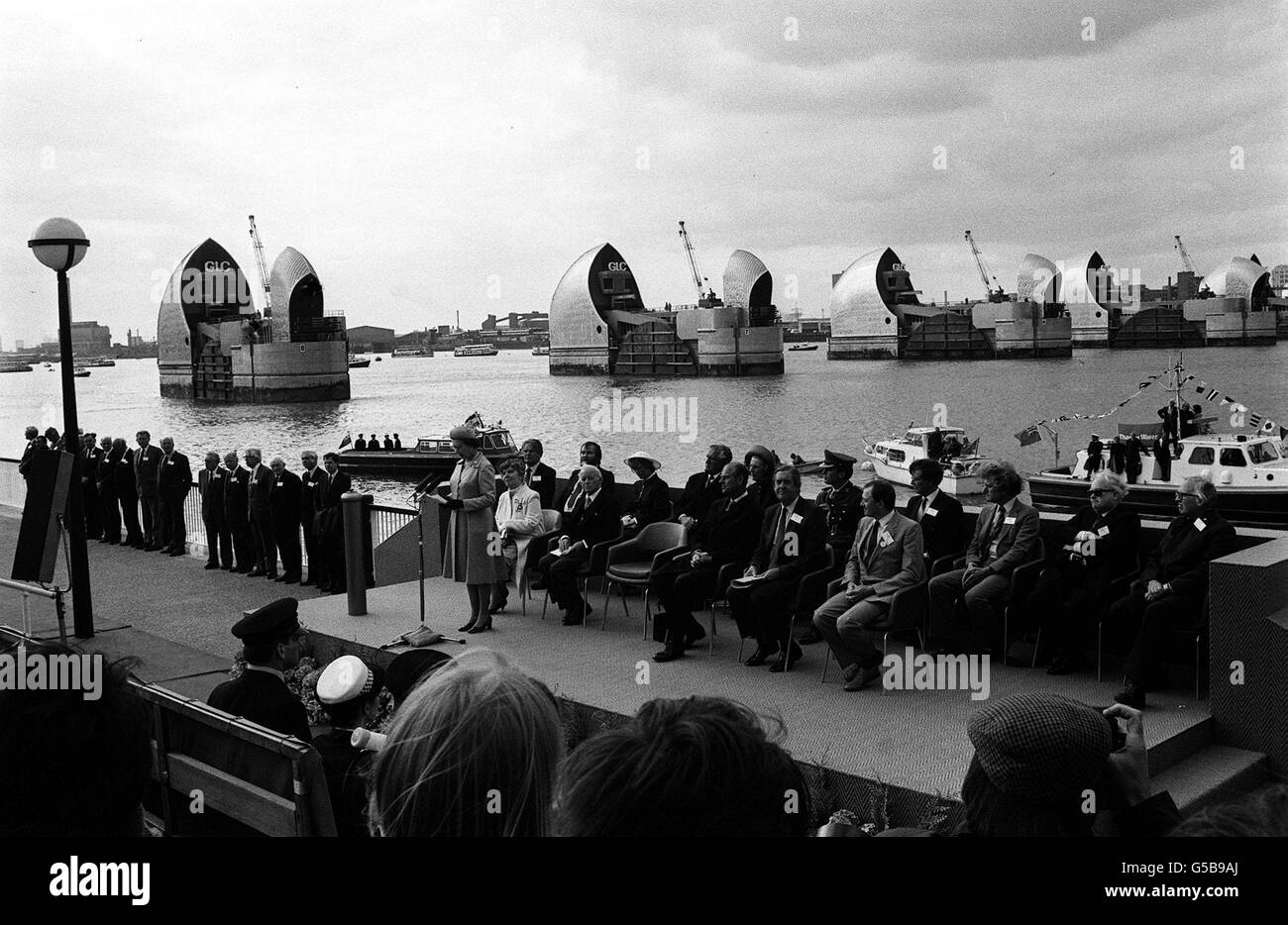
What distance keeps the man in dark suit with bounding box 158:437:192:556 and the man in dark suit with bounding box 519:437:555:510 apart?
718 cm

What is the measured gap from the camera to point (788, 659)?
6.74m

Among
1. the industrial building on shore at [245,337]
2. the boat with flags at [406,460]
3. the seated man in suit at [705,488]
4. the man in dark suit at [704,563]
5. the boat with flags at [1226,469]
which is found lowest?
the boat with flags at [406,460]

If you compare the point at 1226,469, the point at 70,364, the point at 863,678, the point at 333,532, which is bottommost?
the point at 1226,469

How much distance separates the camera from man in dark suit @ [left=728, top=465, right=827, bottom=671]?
267 inches

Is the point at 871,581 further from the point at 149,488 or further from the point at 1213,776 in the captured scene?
the point at 149,488

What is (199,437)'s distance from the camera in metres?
72.9

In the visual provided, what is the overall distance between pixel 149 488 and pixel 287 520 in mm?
3690

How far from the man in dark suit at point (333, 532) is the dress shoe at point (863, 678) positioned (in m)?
6.81

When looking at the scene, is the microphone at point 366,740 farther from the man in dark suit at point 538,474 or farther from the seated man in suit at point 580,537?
the man in dark suit at point 538,474

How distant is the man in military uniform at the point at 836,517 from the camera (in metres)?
6.85

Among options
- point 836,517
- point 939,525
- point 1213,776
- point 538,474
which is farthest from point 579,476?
point 1213,776

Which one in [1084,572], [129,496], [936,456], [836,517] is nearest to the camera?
[1084,572]

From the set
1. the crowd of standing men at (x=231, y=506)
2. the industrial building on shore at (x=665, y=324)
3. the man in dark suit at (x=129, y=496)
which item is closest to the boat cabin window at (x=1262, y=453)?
the crowd of standing men at (x=231, y=506)
